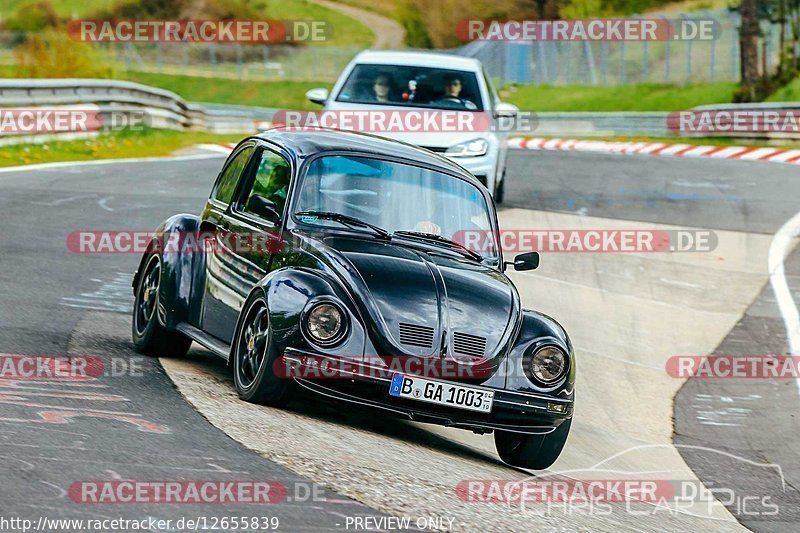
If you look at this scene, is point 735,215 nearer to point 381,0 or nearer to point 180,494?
point 180,494

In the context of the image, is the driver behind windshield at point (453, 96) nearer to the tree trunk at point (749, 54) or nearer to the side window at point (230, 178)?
the side window at point (230, 178)

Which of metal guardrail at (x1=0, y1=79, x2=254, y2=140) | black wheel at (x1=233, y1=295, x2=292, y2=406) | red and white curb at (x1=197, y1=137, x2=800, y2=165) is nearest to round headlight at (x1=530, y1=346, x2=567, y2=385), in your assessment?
black wheel at (x1=233, y1=295, x2=292, y2=406)

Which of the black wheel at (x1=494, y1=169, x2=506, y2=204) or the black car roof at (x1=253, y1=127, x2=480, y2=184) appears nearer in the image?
the black car roof at (x1=253, y1=127, x2=480, y2=184)

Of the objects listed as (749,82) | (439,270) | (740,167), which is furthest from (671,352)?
(749,82)

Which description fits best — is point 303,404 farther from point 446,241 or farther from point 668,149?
point 668,149

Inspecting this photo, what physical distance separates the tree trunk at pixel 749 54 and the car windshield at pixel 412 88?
25.0 m

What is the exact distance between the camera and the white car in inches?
639

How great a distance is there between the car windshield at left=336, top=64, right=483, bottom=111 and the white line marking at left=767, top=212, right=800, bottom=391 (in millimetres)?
3991

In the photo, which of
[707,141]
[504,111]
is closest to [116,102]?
[504,111]

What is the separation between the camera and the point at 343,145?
28.3 ft

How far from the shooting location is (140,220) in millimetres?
16031

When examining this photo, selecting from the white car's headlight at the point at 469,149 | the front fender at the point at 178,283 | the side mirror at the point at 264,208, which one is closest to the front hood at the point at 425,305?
the side mirror at the point at 264,208

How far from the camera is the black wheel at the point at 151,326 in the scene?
360 inches

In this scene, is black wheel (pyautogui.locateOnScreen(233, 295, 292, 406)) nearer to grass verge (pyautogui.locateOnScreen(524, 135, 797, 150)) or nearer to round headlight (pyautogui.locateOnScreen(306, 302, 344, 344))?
round headlight (pyautogui.locateOnScreen(306, 302, 344, 344))
